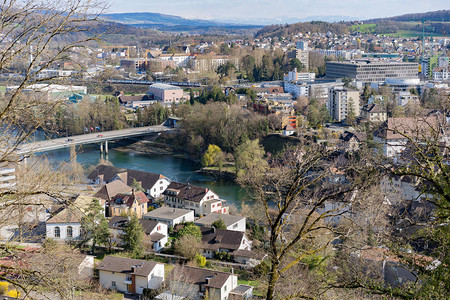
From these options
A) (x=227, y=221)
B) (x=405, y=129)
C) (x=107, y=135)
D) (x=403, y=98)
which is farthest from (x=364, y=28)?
(x=405, y=129)

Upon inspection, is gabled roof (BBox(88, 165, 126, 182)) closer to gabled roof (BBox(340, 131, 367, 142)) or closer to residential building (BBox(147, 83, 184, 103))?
gabled roof (BBox(340, 131, 367, 142))

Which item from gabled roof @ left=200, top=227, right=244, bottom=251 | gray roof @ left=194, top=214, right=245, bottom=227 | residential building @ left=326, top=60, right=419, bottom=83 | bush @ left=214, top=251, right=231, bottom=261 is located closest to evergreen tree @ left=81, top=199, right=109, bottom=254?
gabled roof @ left=200, top=227, right=244, bottom=251

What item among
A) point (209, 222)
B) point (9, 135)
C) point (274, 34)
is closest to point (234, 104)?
point (209, 222)

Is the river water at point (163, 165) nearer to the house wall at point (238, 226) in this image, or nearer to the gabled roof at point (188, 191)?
the gabled roof at point (188, 191)

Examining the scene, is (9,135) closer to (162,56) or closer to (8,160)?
(8,160)

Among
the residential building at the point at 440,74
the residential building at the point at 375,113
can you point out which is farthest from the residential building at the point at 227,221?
the residential building at the point at 440,74
